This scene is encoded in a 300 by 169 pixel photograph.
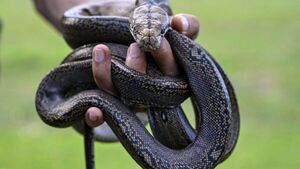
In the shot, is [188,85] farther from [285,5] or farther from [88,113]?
[285,5]

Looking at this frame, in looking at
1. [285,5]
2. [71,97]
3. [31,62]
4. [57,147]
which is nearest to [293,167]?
[57,147]

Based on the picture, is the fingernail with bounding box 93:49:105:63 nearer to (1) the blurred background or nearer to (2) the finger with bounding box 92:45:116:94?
(2) the finger with bounding box 92:45:116:94

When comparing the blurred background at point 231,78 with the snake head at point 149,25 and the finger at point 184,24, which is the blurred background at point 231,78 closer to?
the finger at point 184,24

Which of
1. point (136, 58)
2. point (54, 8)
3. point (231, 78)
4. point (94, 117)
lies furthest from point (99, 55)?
point (231, 78)

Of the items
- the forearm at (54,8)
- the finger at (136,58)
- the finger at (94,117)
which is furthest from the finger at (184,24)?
the forearm at (54,8)

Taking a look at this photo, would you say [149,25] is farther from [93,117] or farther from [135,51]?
[93,117]

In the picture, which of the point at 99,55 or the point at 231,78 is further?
the point at 231,78
